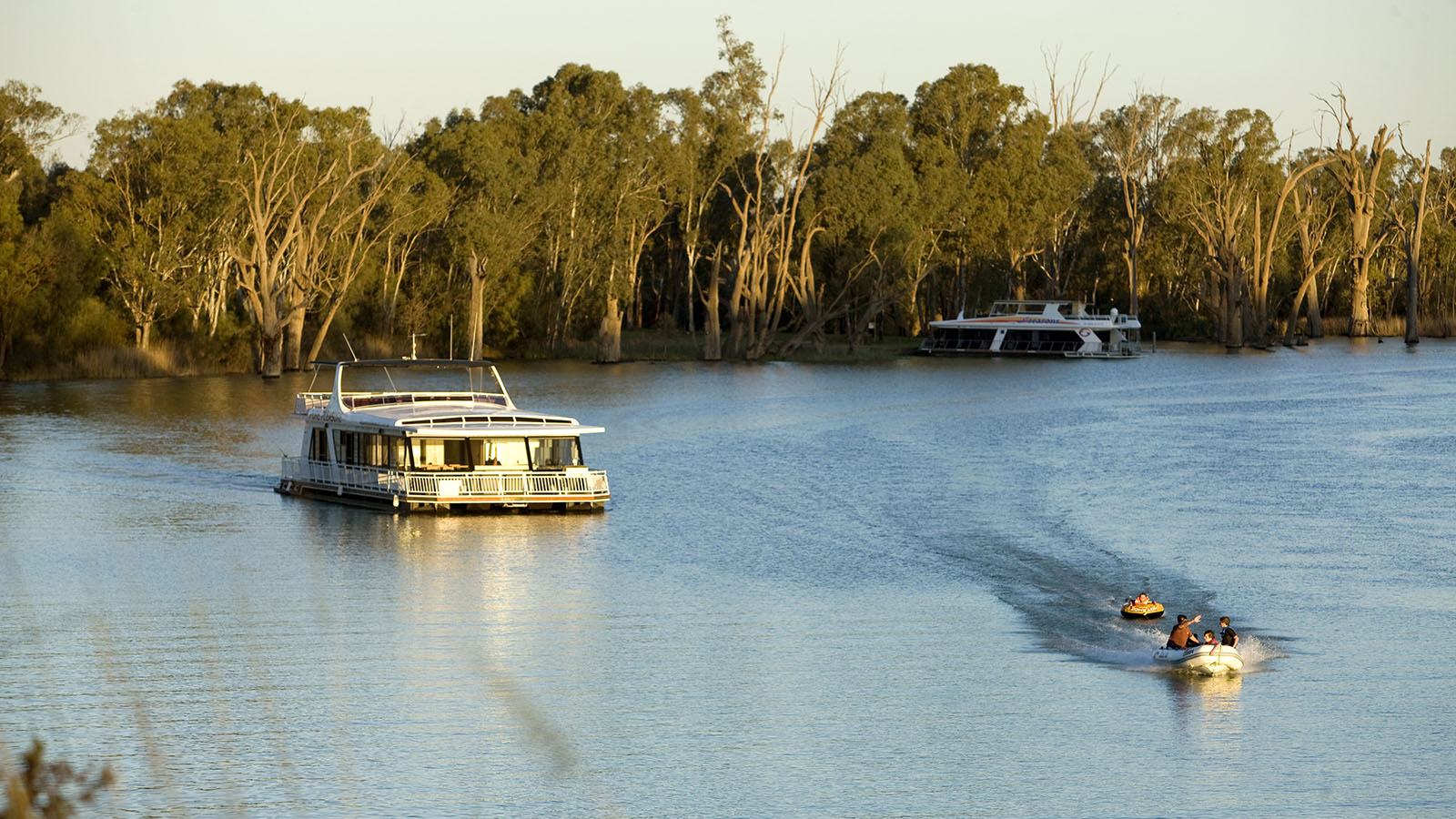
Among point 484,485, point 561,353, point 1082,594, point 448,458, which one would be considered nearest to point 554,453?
point 484,485

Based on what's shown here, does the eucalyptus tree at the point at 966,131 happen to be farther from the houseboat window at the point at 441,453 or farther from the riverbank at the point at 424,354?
the houseboat window at the point at 441,453

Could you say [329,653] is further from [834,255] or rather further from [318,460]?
[834,255]

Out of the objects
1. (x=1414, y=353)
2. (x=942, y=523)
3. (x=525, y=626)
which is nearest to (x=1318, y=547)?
(x=942, y=523)

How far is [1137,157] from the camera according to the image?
12794 centimetres

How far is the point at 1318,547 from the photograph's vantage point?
106 feet

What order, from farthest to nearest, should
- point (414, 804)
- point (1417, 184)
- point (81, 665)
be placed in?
point (1417, 184)
point (81, 665)
point (414, 804)

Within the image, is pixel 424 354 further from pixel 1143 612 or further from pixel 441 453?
pixel 1143 612

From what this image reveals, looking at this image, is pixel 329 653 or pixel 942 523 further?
pixel 942 523

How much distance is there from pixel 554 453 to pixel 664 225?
260 ft

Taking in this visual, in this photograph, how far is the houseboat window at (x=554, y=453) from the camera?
3697cm

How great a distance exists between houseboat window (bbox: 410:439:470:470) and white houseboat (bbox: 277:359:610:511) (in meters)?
0.02

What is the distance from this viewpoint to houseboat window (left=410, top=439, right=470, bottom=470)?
3678 centimetres

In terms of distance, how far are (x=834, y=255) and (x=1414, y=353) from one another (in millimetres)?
37323

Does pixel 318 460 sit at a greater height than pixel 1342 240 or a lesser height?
lesser
